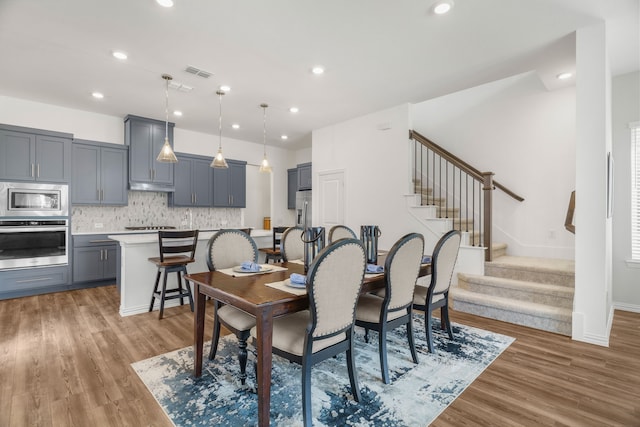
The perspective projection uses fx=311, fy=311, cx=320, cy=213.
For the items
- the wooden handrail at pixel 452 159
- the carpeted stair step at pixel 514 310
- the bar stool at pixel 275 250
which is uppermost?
the wooden handrail at pixel 452 159

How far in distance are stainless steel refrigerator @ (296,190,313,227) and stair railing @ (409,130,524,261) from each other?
247 centimetres

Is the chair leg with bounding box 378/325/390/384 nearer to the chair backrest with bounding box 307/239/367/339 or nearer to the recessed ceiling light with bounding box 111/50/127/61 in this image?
the chair backrest with bounding box 307/239/367/339

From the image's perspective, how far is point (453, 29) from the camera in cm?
282

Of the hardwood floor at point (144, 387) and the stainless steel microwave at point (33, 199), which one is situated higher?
the stainless steel microwave at point (33, 199)

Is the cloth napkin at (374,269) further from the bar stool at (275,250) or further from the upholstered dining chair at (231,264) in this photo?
the bar stool at (275,250)

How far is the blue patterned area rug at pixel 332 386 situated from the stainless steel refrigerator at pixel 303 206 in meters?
4.39

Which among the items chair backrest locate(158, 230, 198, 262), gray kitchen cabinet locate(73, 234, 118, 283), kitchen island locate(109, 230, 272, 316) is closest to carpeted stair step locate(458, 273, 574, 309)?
chair backrest locate(158, 230, 198, 262)

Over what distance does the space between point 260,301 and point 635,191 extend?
469 cm

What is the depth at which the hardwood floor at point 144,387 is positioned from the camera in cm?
185

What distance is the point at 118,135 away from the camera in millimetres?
5488

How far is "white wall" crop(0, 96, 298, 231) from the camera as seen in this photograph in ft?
15.3

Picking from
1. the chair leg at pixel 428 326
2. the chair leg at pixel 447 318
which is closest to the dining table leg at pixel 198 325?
the chair leg at pixel 428 326

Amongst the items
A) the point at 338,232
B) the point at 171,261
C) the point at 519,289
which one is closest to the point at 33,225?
the point at 171,261

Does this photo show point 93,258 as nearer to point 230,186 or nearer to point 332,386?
point 230,186
